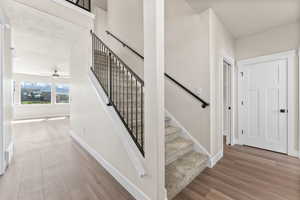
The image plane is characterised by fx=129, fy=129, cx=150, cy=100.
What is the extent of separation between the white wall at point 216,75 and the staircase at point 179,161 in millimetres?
386

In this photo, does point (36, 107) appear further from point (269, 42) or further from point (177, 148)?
point (269, 42)

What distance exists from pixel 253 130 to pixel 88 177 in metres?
3.74

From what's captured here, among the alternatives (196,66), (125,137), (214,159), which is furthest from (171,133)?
(196,66)

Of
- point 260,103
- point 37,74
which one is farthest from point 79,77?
point 37,74

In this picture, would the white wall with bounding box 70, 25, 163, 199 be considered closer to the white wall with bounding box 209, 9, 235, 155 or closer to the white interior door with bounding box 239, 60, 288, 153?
the white wall with bounding box 209, 9, 235, 155

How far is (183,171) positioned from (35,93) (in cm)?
932

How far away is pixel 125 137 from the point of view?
5.68 feet

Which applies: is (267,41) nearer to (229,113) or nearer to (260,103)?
(260,103)

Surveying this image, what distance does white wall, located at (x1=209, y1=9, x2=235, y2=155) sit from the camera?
90.9 inches

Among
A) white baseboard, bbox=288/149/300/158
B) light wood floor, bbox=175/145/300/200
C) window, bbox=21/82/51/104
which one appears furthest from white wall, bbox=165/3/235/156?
window, bbox=21/82/51/104

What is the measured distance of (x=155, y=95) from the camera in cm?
131

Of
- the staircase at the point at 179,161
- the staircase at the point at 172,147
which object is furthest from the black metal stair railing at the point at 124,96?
the staircase at the point at 179,161

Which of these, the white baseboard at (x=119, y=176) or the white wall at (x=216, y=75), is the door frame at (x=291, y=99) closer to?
the white wall at (x=216, y=75)

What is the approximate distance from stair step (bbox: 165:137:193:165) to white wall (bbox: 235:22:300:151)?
1.94 meters
